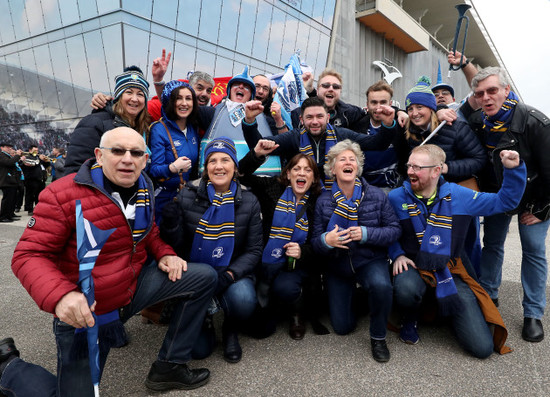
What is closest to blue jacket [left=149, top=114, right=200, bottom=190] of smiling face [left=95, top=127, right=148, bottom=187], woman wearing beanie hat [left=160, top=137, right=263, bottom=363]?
woman wearing beanie hat [left=160, top=137, right=263, bottom=363]

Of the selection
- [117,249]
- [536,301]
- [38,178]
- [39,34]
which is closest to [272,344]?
[117,249]

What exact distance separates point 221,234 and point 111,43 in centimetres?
1349

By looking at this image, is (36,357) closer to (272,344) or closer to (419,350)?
(272,344)

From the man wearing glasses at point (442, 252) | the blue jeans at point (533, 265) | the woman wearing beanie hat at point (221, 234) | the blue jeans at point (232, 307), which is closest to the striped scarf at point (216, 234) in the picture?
the woman wearing beanie hat at point (221, 234)

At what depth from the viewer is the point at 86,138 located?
2842 mm

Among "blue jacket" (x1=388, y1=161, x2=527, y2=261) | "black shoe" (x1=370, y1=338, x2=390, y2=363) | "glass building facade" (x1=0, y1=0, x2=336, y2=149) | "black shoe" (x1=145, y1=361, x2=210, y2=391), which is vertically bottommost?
"black shoe" (x1=145, y1=361, x2=210, y2=391)

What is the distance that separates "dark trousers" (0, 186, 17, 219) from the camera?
10.2 metres

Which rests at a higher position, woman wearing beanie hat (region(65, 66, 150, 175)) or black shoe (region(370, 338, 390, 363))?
woman wearing beanie hat (region(65, 66, 150, 175))

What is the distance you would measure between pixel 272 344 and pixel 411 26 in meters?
30.2

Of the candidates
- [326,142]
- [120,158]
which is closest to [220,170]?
[120,158]

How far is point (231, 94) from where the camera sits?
3.68 metres

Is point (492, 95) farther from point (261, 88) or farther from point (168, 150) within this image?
point (168, 150)

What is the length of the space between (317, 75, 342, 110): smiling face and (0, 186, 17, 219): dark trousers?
1022 centimetres

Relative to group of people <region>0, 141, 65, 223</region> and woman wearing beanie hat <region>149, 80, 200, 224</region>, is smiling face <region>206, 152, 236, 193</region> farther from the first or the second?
group of people <region>0, 141, 65, 223</region>
